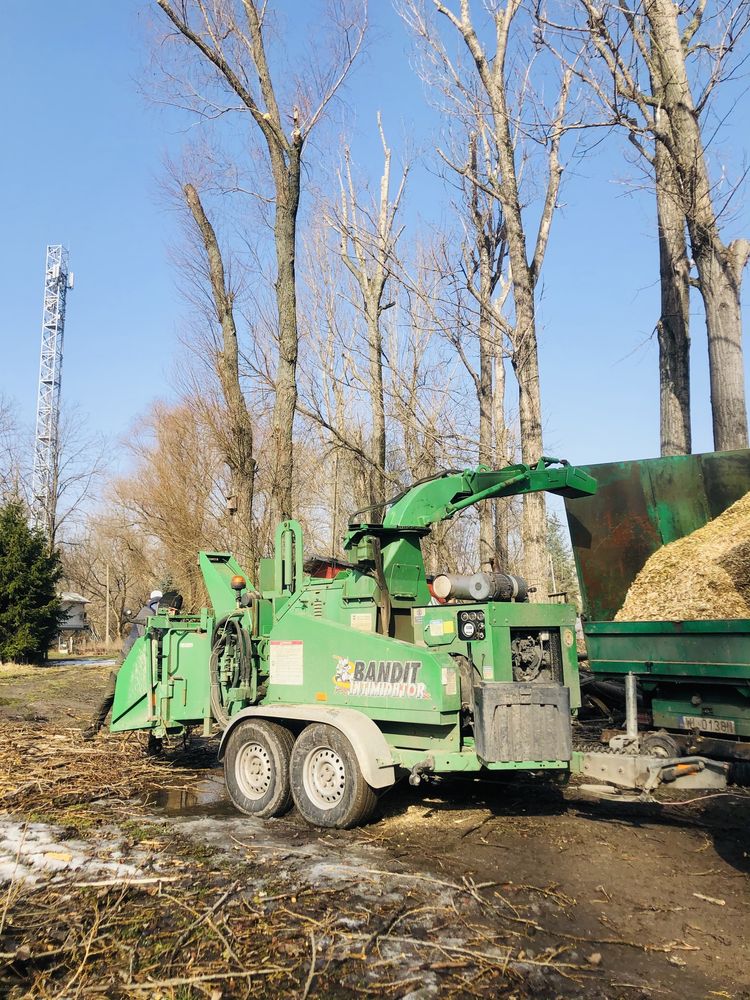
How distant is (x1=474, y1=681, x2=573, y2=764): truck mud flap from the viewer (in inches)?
241

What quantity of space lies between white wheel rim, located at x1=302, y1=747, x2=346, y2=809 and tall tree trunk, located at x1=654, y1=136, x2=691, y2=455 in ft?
26.8

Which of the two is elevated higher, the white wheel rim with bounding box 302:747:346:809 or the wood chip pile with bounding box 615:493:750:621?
the wood chip pile with bounding box 615:493:750:621

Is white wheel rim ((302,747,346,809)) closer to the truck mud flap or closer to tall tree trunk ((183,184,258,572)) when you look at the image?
the truck mud flap

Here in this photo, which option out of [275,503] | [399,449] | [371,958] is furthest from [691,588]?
[399,449]

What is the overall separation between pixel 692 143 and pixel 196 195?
11220 millimetres

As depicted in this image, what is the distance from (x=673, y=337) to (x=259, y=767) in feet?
30.2

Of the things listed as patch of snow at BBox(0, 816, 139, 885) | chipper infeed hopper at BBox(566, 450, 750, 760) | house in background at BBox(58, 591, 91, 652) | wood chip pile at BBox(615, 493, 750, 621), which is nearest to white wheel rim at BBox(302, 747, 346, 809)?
patch of snow at BBox(0, 816, 139, 885)

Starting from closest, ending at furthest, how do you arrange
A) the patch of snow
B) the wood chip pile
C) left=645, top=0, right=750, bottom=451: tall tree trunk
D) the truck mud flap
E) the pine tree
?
the patch of snow, the truck mud flap, the wood chip pile, left=645, top=0, right=750, bottom=451: tall tree trunk, the pine tree

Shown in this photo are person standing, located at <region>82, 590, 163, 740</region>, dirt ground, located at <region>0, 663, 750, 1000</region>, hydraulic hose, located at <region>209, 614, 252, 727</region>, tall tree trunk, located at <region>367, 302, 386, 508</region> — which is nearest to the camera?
dirt ground, located at <region>0, 663, 750, 1000</region>

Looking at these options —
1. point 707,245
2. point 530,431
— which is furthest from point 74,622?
point 707,245

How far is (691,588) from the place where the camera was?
853 centimetres

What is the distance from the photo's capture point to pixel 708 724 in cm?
758

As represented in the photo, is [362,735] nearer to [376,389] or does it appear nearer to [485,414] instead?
[376,389]

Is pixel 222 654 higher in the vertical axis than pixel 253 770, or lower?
higher
